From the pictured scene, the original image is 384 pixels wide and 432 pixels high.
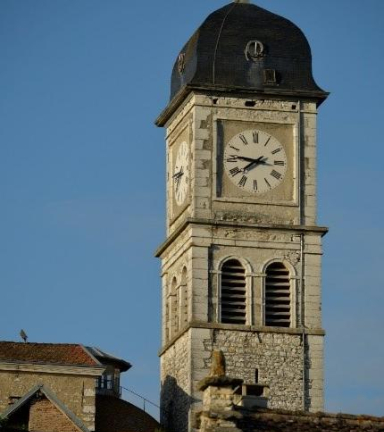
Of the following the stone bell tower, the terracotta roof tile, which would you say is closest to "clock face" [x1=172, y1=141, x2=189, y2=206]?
the stone bell tower

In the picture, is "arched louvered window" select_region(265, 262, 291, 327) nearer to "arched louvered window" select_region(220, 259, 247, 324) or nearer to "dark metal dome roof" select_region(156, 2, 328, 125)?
"arched louvered window" select_region(220, 259, 247, 324)

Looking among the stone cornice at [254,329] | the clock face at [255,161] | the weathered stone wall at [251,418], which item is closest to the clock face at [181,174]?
the clock face at [255,161]

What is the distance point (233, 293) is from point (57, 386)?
5.56 meters

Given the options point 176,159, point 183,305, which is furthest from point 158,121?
point 183,305

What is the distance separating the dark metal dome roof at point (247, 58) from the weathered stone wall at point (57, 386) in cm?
867

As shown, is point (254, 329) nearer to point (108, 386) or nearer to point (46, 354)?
point (46, 354)

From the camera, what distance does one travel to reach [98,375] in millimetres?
67000

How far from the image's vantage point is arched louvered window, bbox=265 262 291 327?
6662cm

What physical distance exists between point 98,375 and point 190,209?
5.31m

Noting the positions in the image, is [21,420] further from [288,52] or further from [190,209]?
[288,52]

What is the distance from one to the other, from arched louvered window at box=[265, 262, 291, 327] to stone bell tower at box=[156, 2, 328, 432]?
28mm

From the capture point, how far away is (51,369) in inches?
2633

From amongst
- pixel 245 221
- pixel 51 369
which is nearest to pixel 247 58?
pixel 245 221

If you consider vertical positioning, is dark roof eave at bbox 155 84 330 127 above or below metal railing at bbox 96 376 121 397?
above
